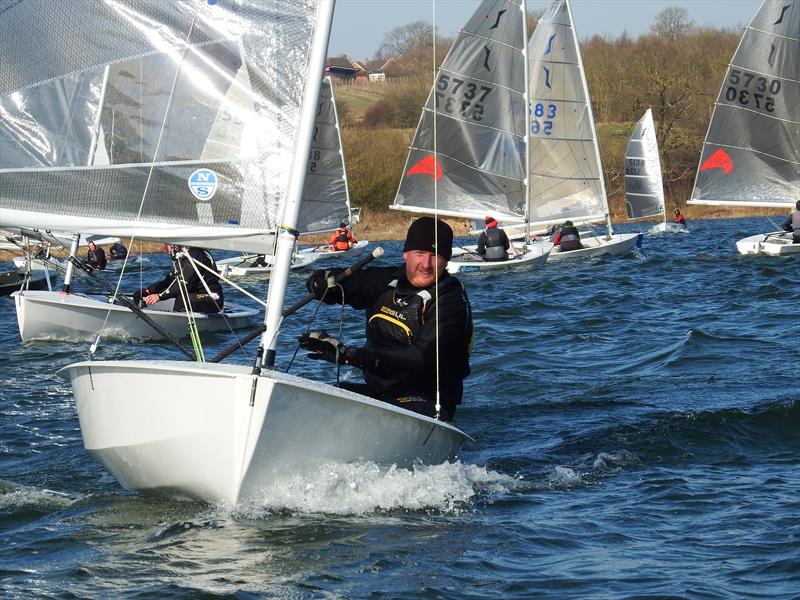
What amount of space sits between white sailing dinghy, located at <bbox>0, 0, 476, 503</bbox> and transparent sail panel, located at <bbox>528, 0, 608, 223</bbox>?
65.2 ft

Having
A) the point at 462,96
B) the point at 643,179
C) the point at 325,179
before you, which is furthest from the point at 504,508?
the point at 643,179

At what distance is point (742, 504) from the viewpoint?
5.30 meters

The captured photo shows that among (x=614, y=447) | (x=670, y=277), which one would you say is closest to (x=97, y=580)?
(x=614, y=447)

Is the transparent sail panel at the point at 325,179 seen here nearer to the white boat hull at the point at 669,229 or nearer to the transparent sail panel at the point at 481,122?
the transparent sail panel at the point at 481,122

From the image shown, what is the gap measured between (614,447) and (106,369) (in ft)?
9.88

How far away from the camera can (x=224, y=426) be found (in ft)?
16.0

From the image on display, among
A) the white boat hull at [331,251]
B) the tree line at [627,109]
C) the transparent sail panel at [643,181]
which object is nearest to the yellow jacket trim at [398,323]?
the white boat hull at [331,251]

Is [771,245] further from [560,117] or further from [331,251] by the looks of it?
[331,251]

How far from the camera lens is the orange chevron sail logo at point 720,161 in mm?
24809

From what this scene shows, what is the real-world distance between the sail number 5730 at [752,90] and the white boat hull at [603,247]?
3589 mm

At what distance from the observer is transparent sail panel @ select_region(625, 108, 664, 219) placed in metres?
40.6

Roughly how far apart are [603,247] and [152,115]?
1820cm

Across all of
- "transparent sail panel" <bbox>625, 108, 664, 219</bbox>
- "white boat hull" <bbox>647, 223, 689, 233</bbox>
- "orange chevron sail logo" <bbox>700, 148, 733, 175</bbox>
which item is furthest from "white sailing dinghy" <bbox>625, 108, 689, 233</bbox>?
"orange chevron sail logo" <bbox>700, 148, 733, 175</bbox>

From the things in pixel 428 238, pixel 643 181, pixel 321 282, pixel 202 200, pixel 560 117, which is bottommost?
pixel 321 282
